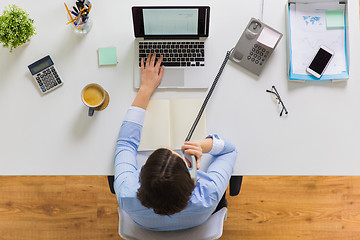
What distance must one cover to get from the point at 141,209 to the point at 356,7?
1127 millimetres

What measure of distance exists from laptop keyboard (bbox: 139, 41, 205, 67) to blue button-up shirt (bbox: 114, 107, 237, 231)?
230 mm

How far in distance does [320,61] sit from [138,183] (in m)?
0.82

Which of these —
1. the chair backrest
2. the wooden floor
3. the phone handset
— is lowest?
the wooden floor

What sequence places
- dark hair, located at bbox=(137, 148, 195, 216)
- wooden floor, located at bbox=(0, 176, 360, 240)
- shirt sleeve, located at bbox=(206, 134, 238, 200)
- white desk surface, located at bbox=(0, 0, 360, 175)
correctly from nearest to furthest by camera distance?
dark hair, located at bbox=(137, 148, 195, 216)
shirt sleeve, located at bbox=(206, 134, 238, 200)
white desk surface, located at bbox=(0, 0, 360, 175)
wooden floor, located at bbox=(0, 176, 360, 240)

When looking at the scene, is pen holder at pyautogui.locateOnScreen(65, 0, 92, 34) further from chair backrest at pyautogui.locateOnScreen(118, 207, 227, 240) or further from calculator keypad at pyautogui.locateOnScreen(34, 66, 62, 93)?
chair backrest at pyautogui.locateOnScreen(118, 207, 227, 240)

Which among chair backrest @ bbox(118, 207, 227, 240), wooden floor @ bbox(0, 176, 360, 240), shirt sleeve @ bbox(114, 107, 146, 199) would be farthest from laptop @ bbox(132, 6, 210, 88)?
wooden floor @ bbox(0, 176, 360, 240)

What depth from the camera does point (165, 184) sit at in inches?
34.8

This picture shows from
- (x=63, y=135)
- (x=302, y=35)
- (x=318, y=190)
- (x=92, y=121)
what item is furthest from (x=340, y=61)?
(x=63, y=135)

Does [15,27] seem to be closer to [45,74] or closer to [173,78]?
[45,74]

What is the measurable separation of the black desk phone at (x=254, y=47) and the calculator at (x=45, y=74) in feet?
2.28

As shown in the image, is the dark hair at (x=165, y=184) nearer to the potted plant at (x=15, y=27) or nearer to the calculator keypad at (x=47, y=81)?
the calculator keypad at (x=47, y=81)

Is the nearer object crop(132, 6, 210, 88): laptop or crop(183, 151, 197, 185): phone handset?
crop(183, 151, 197, 185): phone handset

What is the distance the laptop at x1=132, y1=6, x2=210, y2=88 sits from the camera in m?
1.24

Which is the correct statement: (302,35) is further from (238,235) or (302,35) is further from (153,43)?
(238,235)
